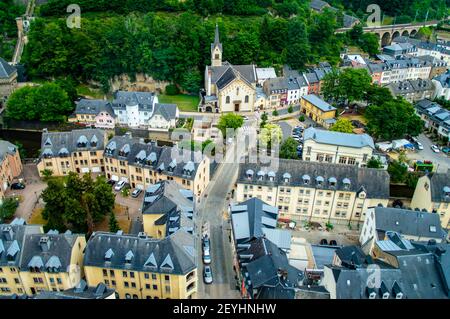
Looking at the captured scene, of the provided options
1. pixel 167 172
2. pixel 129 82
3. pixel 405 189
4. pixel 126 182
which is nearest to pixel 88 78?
pixel 129 82

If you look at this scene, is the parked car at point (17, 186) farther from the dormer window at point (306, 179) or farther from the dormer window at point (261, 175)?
the dormer window at point (306, 179)

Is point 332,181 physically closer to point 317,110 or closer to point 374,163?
point 374,163

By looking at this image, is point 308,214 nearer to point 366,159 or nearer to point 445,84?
point 366,159

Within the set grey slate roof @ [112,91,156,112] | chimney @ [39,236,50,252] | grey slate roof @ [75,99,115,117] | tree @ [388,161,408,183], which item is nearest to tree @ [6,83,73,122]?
grey slate roof @ [75,99,115,117]

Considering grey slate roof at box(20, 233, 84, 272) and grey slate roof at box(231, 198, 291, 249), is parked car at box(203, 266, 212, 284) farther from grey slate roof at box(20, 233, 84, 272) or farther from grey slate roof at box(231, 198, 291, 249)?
grey slate roof at box(20, 233, 84, 272)

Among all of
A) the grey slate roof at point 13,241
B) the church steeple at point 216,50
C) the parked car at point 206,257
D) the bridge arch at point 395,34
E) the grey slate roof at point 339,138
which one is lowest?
the parked car at point 206,257

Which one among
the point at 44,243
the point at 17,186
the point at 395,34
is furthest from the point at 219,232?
the point at 395,34

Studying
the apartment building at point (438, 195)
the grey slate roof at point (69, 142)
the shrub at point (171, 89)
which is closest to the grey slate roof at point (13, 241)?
the grey slate roof at point (69, 142)
